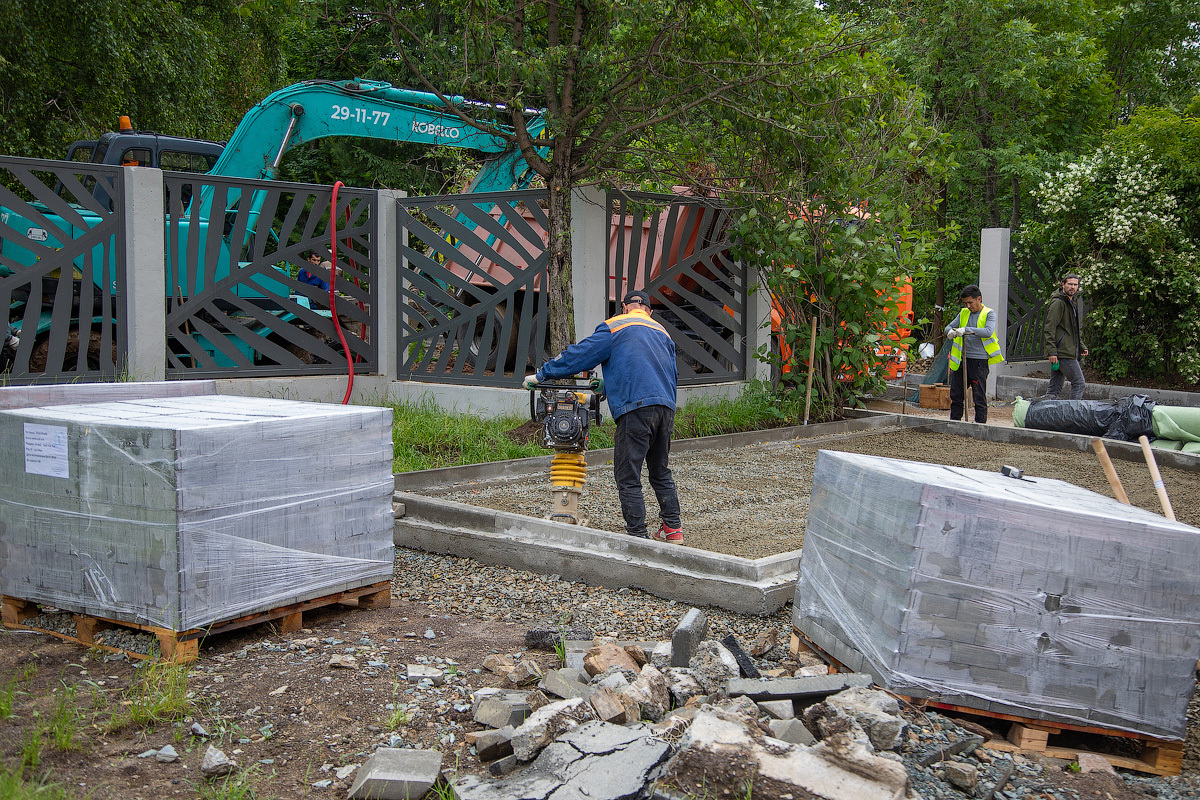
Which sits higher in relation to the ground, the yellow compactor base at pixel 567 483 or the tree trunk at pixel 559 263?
the tree trunk at pixel 559 263

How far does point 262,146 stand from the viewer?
11.2m

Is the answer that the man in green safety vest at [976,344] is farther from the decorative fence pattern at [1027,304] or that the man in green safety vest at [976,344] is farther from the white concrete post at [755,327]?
the decorative fence pattern at [1027,304]

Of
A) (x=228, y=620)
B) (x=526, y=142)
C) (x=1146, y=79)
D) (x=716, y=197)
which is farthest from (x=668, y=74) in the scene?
(x=1146, y=79)

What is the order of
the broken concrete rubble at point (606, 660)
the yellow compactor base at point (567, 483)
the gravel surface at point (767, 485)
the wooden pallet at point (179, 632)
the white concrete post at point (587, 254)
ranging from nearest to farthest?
1. the broken concrete rubble at point (606, 660)
2. the wooden pallet at point (179, 632)
3. the yellow compactor base at point (567, 483)
4. the gravel surface at point (767, 485)
5. the white concrete post at point (587, 254)

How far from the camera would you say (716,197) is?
444 inches

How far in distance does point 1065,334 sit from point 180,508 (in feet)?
35.3

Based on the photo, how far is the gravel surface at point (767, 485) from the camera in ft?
21.5

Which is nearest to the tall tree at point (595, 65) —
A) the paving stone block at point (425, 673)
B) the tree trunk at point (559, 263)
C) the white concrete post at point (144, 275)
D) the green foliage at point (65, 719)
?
the tree trunk at point (559, 263)

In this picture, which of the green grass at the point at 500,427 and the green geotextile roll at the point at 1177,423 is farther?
the green geotextile roll at the point at 1177,423

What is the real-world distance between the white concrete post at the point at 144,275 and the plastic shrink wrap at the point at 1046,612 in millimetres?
8082

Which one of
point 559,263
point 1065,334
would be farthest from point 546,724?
point 1065,334

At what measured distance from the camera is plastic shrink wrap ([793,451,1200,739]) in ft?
11.5

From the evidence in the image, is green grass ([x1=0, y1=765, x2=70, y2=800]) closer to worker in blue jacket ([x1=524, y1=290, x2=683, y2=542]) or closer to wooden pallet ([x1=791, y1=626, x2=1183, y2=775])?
wooden pallet ([x1=791, y1=626, x2=1183, y2=775])

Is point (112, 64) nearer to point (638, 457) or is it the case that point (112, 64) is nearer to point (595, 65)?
point (595, 65)
